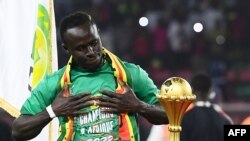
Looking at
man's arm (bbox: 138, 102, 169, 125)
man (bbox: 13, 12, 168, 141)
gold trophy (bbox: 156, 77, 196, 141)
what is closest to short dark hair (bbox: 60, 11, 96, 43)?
man (bbox: 13, 12, 168, 141)

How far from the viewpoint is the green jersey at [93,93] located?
2.04 m

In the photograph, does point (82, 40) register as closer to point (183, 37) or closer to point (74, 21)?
point (74, 21)

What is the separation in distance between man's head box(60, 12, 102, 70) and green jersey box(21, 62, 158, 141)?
0.05 metres

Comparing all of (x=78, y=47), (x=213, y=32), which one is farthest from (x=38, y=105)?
(x=213, y=32)

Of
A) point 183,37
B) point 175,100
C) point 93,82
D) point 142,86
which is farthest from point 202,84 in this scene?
point 183,37

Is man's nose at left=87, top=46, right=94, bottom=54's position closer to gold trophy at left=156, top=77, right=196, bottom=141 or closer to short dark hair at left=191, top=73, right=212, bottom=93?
gold trophy at left=156, top=77, right=196, bottom=141

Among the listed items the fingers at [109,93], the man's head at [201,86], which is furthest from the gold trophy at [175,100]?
the man's head at [201,86]

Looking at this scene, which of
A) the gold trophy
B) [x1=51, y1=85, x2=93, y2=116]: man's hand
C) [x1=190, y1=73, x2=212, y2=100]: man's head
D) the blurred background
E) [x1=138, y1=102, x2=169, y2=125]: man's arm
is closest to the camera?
the gold trophy

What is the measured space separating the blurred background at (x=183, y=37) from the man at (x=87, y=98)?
554 centimetres

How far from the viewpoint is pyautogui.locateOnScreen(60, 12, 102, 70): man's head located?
203 centimetres

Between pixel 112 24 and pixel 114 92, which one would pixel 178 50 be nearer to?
pixel 112 24

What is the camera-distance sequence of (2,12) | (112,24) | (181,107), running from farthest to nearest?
(112,24) → (2,12) → (181,107)

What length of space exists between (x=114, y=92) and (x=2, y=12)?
3.16ft

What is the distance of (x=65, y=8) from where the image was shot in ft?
25.7
